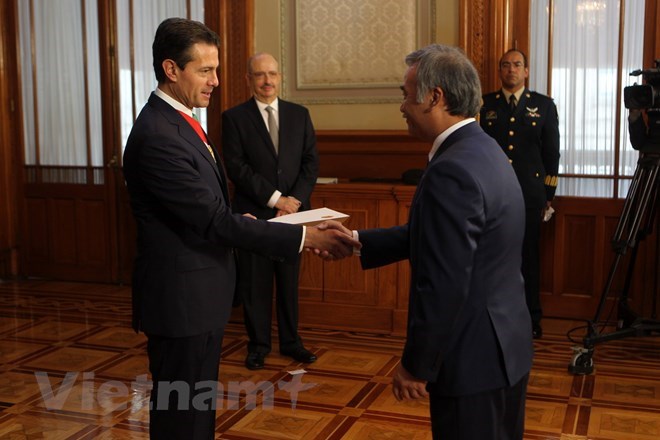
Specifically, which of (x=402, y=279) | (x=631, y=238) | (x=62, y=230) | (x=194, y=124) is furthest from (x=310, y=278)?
(x=194, y=124)

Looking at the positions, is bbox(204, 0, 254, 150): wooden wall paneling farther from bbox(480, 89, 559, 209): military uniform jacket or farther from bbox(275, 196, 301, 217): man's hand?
bbox(480, 89, 559, 209): military uniform jacket

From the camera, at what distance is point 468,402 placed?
180 centimetres

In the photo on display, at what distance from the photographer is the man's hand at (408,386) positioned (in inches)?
70.9

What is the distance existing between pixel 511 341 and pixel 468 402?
169 mm

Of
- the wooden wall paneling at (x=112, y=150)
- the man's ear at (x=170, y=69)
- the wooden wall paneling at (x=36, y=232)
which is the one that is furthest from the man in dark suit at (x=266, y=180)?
the wooden wall paneling at (x=36, y=232)

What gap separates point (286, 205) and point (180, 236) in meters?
1.93

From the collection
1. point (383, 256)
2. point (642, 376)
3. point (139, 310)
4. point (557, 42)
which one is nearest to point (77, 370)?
point (139, 310)

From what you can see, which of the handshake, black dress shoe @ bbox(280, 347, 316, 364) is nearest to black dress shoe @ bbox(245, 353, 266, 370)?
black dress shoe @ bbox(280, 347, 316, 364)

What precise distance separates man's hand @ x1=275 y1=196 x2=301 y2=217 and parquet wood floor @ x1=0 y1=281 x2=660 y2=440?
80 centimetres

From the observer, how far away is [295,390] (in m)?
3.79

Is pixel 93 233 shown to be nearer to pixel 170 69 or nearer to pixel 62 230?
pixel 62 230

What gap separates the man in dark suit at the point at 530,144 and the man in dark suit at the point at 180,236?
8.94ft

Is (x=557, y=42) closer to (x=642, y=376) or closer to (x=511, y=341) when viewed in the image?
(x=642, y=376)

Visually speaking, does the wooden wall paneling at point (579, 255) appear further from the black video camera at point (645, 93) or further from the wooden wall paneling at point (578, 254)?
the black video camera at point (645, 93)
